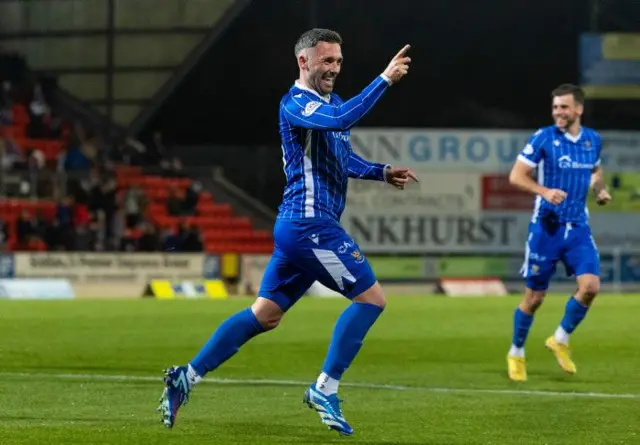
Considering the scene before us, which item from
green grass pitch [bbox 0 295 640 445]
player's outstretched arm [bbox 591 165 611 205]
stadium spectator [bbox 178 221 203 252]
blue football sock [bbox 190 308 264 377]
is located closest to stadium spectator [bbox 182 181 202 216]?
stadium spectator [bbox 178 221 203 252]

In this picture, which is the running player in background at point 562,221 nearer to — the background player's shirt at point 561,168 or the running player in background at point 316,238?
the background player's shirt at point 561,168

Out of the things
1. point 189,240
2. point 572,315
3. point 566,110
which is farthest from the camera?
point 189,240

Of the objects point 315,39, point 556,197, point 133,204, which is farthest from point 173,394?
point 133,204

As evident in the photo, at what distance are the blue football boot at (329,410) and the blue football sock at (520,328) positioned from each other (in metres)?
4.19

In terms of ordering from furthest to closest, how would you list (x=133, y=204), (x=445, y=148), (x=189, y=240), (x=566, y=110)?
(x=445, y=148)
(x=133, y=204)
(x=189, y=240)
(x=566, y=110)

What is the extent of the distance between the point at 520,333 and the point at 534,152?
140 centimetres

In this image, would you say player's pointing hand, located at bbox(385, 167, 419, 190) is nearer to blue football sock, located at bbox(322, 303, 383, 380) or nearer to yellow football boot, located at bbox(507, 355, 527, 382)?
blue football sock, located at bbox(322, 303, 383, 380)

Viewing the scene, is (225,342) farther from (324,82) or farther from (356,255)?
(324,82)

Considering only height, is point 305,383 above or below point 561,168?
below

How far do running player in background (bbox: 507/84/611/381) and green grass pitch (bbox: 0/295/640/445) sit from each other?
48 centimetres

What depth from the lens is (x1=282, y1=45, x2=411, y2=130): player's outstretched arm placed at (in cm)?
700

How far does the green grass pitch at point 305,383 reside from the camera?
24.2 feet

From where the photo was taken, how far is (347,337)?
7414 millimetres

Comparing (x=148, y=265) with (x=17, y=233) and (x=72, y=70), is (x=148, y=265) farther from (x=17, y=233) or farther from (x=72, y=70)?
(x=72, y=70)
